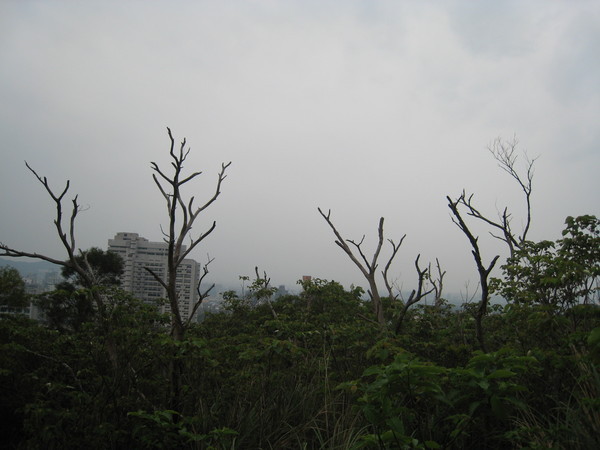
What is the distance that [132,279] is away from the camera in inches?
467

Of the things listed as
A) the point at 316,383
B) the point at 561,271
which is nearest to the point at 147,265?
the point at 316,383

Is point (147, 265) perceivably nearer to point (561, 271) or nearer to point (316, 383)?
point (316, 383)

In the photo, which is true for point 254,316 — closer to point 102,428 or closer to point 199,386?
point 199,386

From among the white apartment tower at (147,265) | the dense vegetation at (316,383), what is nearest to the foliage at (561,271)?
the dense vegetation at (316,383)

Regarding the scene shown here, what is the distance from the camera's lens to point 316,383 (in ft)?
13.5

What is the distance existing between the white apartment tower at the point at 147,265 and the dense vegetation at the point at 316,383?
283 centimetres

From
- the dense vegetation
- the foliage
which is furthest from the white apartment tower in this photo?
the foliage

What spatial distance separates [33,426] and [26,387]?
162cm

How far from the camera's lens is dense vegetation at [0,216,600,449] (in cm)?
245

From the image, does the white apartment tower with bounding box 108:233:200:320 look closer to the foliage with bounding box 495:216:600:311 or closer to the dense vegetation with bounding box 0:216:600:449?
the dense vegetation with bounding box 0:216:600:449

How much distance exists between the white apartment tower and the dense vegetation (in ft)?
9.27

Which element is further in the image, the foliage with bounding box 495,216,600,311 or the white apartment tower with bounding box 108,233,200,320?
the white apartment tower with bounding box 108,233,200,320

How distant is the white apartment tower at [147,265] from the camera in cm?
888

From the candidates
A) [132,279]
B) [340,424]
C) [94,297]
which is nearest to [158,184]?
[94,297]
